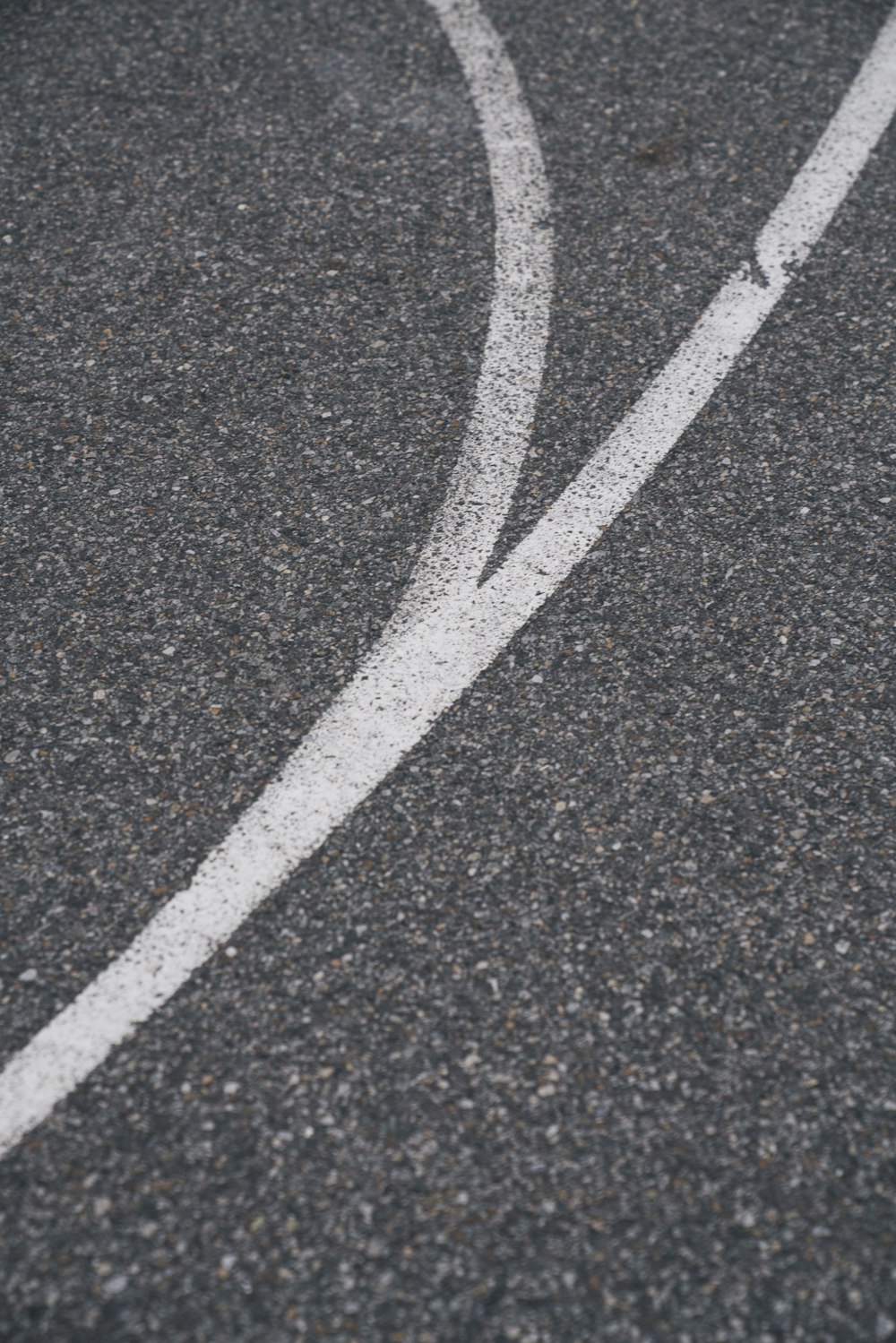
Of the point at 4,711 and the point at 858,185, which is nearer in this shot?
the point at 4,711

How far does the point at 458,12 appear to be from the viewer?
15.5 feet

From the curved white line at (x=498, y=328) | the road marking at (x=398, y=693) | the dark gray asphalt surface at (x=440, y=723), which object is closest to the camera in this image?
the dark gray asphalt surface at (x=440, y=723)

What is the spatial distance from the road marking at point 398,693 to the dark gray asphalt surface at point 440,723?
0.06 meters

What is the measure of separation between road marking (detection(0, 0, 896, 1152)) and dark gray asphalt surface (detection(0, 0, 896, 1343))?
6 centimetres

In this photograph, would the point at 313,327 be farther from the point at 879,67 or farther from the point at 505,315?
the point at 879,67

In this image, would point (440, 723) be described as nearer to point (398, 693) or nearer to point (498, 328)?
point (398, 693)

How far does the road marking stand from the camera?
2.32 meters

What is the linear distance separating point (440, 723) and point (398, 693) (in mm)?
133

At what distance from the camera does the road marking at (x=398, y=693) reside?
2.32 metres

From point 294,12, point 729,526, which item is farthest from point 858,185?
point 294,12

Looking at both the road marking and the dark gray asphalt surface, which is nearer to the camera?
the dark gray asphalt surface

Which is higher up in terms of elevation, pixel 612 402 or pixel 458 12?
pixel 458 12

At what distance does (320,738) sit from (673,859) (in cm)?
83

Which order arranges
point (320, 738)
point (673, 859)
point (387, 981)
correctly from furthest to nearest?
1. point (320, 738)
2. point (673, 859)
3. point (387, 981)
